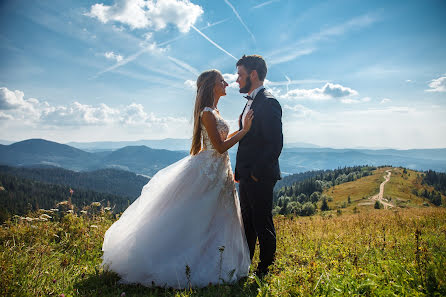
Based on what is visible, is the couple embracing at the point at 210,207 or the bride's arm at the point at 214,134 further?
the bride's arm at the point at 214,134

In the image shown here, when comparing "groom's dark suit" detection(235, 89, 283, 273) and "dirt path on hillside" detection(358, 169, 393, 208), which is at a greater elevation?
"groom's dark suit" detection(235, 89, 283, 273)

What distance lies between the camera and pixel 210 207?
4961 mm

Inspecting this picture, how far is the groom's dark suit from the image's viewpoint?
4562mm

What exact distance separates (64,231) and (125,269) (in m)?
3.33

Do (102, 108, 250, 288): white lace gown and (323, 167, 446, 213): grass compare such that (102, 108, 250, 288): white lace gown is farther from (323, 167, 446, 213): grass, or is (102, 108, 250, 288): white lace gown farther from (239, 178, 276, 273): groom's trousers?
(323, 167, 446, 213): grass

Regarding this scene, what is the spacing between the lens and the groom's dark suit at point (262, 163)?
456 centimetres

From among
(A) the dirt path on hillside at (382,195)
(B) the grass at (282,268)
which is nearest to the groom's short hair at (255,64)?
(B) the grass at (282,268)

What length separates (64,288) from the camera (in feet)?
13.9

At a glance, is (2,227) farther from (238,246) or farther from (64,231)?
(238,246)

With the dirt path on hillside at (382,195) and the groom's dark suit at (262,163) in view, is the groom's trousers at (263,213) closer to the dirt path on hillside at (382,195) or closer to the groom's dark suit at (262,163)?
the groom's dark suit at (262,163)

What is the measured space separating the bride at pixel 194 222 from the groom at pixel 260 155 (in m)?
0.26

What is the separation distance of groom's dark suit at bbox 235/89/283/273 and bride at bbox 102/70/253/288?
252mm

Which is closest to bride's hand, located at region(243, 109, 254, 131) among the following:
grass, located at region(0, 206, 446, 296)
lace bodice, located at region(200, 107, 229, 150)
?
lace bodice, located at region(200, 107, 229, 150)

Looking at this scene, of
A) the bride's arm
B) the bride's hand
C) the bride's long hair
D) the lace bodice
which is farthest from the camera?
the bride's long hair
